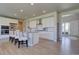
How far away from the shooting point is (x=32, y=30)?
401cm

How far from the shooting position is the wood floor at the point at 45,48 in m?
3.66

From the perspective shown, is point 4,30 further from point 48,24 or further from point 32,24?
point 48,24

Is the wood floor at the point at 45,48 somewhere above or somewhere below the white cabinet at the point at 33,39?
below

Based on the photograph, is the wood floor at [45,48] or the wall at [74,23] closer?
the wood floor at [45,48]

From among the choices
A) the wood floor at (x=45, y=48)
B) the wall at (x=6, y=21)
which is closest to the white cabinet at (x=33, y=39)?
the wood floor at (x=45, y=48)

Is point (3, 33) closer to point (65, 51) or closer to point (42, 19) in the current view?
point (42, 19)


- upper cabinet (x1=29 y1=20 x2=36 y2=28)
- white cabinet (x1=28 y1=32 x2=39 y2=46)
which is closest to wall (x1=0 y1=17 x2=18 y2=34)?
upper cabinet (x1=29 y1=20 x2=36 y2=28)

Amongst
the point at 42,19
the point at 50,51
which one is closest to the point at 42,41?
the point at 50,51

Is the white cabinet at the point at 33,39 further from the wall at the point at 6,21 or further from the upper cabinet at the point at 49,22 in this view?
the wall at the point at 6,21

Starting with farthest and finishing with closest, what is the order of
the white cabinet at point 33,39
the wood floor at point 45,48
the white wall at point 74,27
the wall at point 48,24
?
the white cabinet at point 33,39 < the wall at point 48,24 < the white wall at point 74,27 < the wood floor at point 45,48

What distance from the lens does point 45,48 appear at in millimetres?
3902

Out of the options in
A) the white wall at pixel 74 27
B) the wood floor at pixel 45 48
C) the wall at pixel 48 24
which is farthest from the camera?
the wall at pixel 48 24

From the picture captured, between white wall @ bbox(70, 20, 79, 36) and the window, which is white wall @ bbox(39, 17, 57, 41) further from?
the window

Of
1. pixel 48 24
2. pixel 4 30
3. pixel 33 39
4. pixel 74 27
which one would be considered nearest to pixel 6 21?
pixel 4 30
